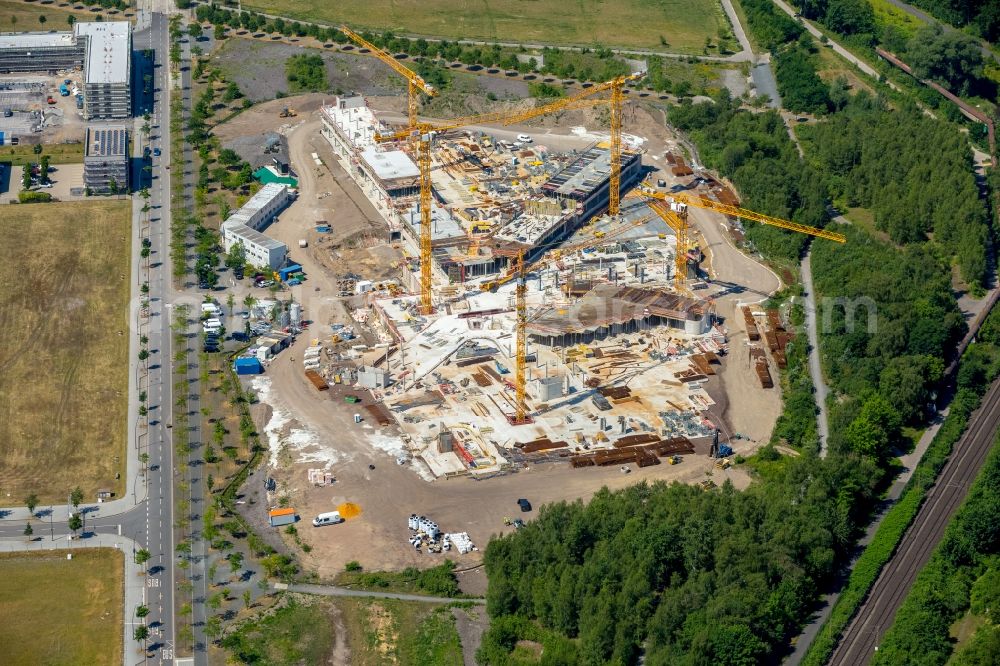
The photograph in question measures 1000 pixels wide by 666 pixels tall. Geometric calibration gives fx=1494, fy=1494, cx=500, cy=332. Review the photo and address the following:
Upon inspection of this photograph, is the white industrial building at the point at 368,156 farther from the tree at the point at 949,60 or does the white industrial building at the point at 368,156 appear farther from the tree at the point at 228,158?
the tree at the point at 949,60

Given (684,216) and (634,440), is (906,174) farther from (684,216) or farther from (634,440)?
(634,440)

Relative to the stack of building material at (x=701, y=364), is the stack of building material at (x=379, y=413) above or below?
below

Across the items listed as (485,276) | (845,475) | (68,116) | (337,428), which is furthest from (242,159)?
(845,475)

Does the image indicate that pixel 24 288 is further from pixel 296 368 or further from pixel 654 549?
pixel 654 549

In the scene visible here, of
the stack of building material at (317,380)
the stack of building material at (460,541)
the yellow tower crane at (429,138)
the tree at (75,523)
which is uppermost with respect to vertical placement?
the yellow tower crane at (429,138)

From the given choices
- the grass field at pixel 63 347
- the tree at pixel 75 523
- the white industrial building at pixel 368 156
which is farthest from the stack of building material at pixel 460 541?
the white industrial building at pixel 368 156
